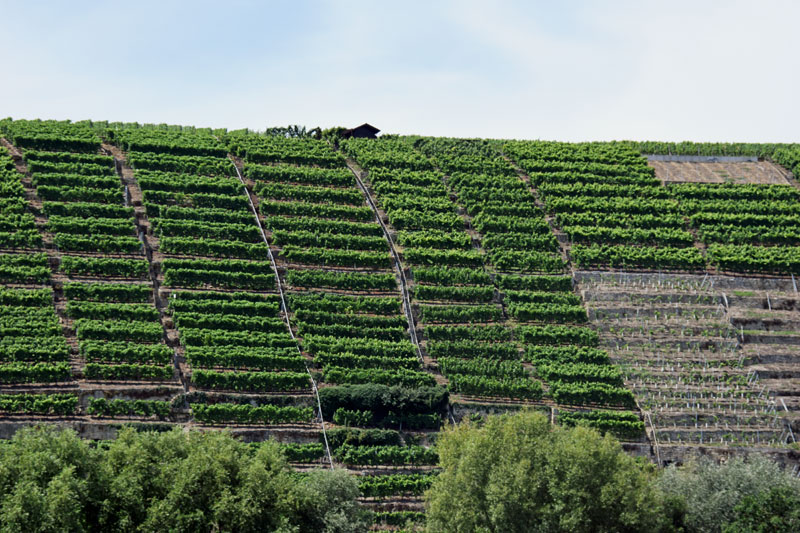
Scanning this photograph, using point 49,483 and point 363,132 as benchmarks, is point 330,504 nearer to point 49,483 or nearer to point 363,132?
point 49,483

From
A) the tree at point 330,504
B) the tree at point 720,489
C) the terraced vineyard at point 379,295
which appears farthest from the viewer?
the terraced vineyard at point 379,295

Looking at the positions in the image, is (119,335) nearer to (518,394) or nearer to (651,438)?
(518,394)

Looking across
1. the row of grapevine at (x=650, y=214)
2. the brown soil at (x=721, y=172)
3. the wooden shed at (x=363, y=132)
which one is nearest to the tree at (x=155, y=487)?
the row of grapevine at (x=650, y=214)

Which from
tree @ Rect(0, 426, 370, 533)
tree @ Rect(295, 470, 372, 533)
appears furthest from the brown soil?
tree @ Rect(0, 426, 370, 533)

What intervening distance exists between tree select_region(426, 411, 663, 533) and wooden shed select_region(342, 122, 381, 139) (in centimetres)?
4813

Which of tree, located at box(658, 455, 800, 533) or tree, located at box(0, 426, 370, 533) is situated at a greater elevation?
tree, located at box(0, 426, 370, 533)

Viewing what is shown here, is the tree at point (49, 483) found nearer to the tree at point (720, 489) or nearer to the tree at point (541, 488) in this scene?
the tree at point (541, 488)

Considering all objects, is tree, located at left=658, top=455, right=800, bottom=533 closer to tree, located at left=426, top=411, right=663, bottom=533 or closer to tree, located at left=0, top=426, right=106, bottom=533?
tree, located at left=426, top=411, right=663, bottom=533

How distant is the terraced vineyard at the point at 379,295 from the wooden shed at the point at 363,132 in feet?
15.1

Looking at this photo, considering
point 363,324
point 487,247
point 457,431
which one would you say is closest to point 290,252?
point 363,324

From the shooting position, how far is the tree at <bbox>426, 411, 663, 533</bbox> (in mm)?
52938

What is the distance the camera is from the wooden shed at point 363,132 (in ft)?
328

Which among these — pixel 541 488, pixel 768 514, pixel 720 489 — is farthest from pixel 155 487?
A: pixel 768 514

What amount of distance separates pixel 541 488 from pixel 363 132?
5258 centimetres
